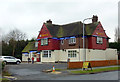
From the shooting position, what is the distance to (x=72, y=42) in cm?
3825

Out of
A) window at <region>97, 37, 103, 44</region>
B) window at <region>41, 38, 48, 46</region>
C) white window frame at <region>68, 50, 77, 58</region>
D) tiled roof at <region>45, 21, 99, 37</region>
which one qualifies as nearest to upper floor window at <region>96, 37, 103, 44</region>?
window at <region>97, 37, 103, 44</region>

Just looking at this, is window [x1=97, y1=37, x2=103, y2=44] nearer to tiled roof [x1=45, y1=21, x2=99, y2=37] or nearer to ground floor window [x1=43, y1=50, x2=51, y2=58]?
tiled roof [x1=45, y1=21, x2=99, y2=37]

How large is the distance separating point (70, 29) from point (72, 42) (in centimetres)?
408

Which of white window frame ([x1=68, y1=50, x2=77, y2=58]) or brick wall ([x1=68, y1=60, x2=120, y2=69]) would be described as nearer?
brick wall ([x1=68, y1=60, x2=120, y2=69])

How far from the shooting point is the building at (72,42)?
1464 inches

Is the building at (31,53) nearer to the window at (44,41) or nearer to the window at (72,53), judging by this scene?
the window at (44,41)

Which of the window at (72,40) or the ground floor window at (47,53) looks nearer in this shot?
the window at (72,40)

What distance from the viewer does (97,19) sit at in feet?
136

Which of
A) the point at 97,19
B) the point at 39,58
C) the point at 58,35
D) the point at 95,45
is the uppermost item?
the point at 97,19

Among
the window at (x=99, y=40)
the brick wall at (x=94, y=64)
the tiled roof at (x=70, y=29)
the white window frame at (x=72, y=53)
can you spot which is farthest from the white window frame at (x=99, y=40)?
the brick wall at (x=94, y=64)

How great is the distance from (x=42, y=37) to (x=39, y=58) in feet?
19.3

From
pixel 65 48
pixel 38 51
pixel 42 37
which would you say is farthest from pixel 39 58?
pixel 65 48

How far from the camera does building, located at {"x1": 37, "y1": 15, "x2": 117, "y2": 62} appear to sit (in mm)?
37188

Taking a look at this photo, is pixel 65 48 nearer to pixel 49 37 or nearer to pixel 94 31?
pixel 49 37
